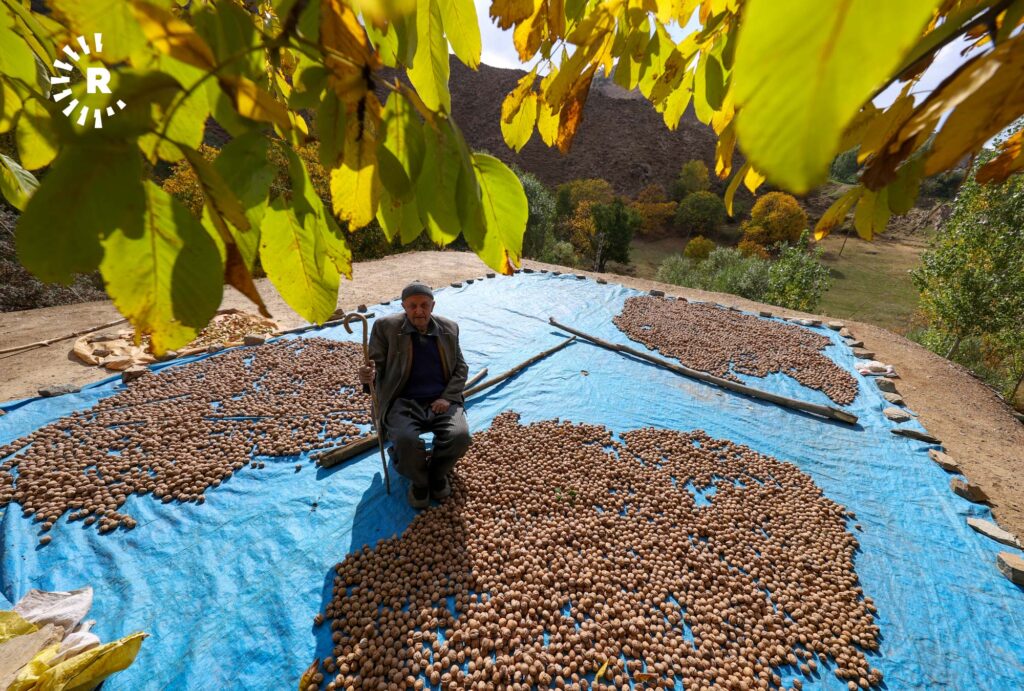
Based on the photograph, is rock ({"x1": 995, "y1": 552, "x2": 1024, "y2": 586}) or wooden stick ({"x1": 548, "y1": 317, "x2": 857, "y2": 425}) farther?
wooden stick ({"x1": 548, "y1": 317, "x2": 857, "y2": 425})

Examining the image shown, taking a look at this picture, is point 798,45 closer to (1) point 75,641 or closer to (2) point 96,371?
(1) point 75,641

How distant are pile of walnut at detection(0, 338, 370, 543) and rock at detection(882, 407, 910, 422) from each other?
5691 mm

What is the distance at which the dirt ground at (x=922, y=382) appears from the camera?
393 cm

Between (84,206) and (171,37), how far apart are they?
184 mm

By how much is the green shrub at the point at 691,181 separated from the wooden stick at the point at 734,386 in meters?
31.8

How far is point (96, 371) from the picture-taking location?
15.5 feet

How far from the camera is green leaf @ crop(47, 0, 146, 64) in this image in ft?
1.42

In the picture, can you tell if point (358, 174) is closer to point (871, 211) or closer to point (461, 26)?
point (461, 26)

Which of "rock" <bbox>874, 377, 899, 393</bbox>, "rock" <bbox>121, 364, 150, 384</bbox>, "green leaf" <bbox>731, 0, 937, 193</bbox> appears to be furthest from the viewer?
"rock" <bbox>874, 377, 899, 393</bbox>

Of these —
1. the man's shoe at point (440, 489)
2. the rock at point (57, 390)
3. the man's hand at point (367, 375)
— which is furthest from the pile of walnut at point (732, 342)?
the rock at point (57, 390)

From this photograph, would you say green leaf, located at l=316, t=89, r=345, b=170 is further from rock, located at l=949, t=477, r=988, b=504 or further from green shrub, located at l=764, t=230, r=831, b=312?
green shrub, located at l=764, t=230, r=831, b=312

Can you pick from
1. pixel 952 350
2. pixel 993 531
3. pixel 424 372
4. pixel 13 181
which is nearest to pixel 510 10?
pixel 13 181

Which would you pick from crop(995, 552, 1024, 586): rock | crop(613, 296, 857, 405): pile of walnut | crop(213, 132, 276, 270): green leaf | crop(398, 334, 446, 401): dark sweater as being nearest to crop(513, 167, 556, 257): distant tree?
crop(613, 296, 857, 405): pile of walnut

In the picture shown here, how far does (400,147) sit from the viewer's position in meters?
0.59
